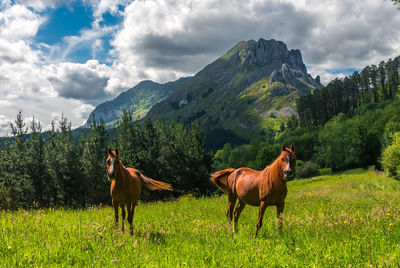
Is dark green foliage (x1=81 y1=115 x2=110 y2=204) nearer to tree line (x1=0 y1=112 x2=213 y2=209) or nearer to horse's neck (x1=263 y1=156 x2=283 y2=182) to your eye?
tree line (x1=0 y1=112 x2=213 y2=209)

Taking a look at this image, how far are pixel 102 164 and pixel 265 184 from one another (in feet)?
124

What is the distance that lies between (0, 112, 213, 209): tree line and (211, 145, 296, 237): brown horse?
95.7 ft

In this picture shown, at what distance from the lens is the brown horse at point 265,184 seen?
6219 mm

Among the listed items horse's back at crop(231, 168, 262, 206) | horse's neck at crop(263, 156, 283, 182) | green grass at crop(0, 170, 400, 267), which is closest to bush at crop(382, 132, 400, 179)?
green grass at crop(0, 170, 400, 267)

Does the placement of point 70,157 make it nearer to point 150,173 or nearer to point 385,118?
point 150,173

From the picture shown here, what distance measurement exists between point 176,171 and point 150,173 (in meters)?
4.20

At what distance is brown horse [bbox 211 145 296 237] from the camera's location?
6.22 meters

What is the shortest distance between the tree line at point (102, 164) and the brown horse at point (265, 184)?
95.7ft

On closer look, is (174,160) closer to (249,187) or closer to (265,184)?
(249,187)

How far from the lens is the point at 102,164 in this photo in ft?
130

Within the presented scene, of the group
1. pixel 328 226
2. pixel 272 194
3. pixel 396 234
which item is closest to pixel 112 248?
pixel 272 194

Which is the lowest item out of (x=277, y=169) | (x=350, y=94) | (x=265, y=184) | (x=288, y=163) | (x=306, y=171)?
(x=306, y=171)

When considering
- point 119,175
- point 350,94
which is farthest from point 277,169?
point 350,94

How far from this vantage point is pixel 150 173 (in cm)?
3819
